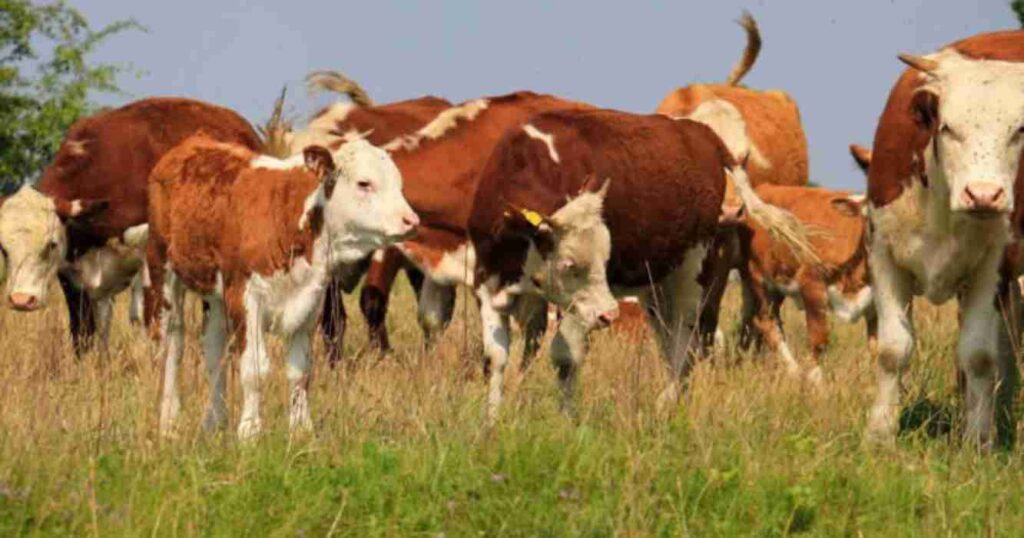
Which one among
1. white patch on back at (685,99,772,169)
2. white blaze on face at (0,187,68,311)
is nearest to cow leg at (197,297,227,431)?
white blaze on face at (0,187,68,311)

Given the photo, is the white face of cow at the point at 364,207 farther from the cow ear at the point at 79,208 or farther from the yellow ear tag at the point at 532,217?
the cow ear at the point at 79,208

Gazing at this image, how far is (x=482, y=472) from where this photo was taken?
267 inches

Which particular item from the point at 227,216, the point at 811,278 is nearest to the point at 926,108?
the point at 227,216

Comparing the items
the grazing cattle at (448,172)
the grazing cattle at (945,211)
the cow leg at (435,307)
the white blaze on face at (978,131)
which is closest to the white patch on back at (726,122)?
the grazing cattle at (448,172)

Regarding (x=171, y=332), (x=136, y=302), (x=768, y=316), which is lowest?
(x=136, y=302)

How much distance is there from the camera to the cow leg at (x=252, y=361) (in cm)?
851

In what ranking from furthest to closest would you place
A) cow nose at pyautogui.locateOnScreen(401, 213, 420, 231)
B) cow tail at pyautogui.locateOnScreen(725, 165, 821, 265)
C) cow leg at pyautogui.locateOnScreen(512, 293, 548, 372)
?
cow tail at pyautogui.locateOnScreen(725, 165, 821, 265) < cow leg at pyautogui.locateOnScreen(512, 293, 548, 372) < cow nose at pyautogui.locateOnScreen(401, 213, 420, 231)

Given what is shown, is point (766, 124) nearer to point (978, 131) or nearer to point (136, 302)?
point (136, 302)

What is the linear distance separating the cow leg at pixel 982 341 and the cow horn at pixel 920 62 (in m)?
0.90

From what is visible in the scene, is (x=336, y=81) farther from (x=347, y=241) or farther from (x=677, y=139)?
(x=347, y=241)

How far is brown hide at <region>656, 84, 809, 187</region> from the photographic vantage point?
682 inches

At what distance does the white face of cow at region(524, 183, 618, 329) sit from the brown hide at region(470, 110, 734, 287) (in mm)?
269

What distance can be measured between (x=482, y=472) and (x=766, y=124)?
11.5m

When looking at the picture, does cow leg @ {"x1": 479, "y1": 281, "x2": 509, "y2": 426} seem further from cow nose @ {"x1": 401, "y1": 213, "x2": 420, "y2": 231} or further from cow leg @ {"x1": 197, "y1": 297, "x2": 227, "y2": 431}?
cow leg @ {"x1": 197, "y1": 297, "x2": 227, "y2": 431}
